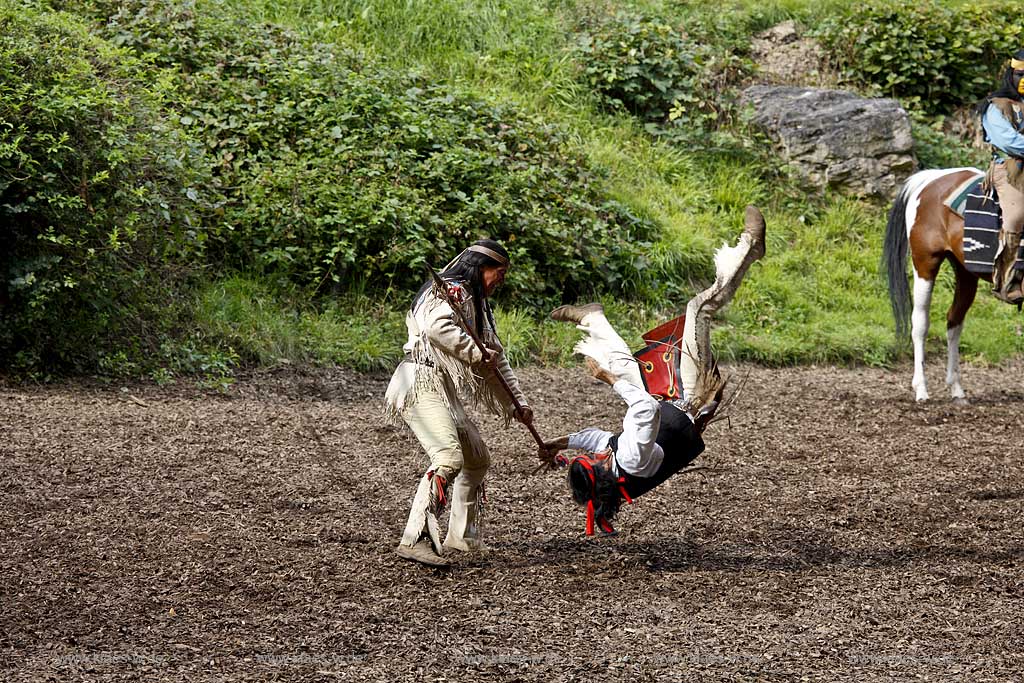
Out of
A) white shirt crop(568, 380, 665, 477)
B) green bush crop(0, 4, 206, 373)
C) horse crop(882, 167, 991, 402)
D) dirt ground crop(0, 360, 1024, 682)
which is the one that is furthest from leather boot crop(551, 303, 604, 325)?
horse crop(882, 167, 991, 402)

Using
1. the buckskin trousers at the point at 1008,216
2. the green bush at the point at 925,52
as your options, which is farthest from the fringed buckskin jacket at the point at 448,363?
the green bush at the point at 925,52

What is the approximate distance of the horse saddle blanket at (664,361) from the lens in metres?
4.86

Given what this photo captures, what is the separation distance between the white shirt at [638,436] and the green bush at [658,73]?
332 inches

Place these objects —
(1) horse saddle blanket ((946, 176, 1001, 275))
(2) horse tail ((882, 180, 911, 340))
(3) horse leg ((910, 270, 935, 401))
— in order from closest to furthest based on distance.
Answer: (1) horse saddle blanket ((946, 176, 1001, 275))
(3) horse leg ((910, 270, 935, 401))
(2) horse tail ((882, 180, 911, 340))

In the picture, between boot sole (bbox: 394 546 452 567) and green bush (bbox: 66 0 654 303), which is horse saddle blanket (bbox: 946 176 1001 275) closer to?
green bush (bbox: 66 0 654 303)

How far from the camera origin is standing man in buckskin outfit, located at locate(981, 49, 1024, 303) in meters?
7.95

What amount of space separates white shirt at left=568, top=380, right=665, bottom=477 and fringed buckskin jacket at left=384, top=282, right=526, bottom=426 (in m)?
0.50

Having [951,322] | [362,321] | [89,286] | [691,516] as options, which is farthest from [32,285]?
[951,322]

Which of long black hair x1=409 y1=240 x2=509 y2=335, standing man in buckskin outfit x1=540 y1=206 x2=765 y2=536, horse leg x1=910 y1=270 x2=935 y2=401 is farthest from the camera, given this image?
horse leg x1=910 y1=270 x2=935 y2=401

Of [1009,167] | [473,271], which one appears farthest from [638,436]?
[1009,167]

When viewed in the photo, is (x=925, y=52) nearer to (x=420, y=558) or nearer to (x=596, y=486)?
(x=596, y=486)

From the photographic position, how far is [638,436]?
471 centimetres

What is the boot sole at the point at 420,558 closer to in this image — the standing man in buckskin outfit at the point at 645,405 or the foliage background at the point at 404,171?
the standing man in buckskin outfit at the point at 645,405

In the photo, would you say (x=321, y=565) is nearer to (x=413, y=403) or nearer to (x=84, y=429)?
(x=413, y=403)
